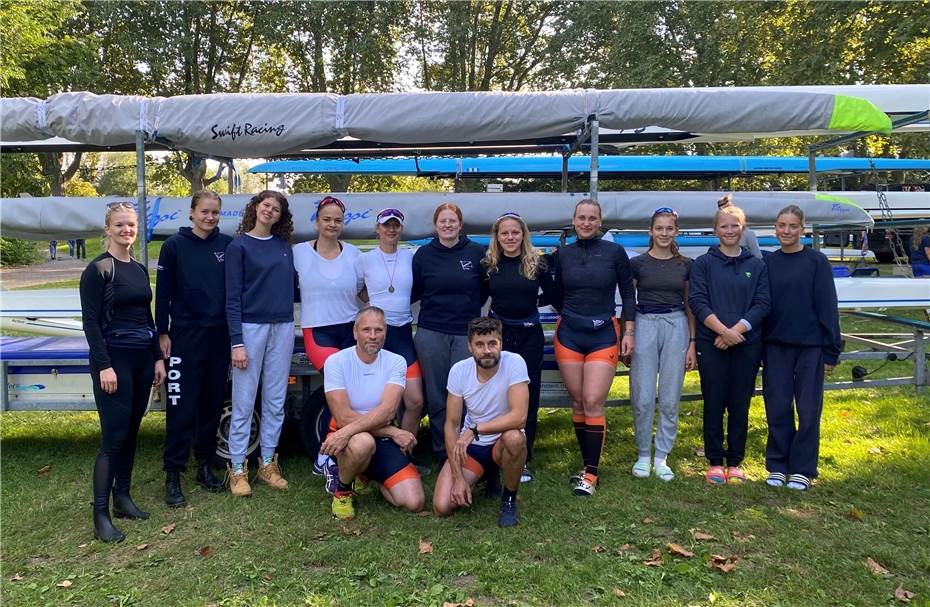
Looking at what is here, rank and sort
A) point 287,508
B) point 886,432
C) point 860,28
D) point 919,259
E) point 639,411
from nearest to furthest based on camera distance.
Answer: point 287,508
point 639,411
point 886,432
point 919,259
point 860,28

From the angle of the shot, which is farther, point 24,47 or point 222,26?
point 222,26

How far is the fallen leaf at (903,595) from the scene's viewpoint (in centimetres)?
308

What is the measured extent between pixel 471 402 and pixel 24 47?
18.5 m

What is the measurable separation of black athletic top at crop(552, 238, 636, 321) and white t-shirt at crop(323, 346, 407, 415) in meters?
1.27

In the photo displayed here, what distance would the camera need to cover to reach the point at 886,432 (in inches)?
220

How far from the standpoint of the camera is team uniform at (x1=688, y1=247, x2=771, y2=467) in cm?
441

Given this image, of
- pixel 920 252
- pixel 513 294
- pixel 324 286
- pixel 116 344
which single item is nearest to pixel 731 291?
pixel 513 294

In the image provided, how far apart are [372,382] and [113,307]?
1537 mm

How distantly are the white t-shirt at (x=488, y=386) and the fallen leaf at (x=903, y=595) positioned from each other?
6.87 ft

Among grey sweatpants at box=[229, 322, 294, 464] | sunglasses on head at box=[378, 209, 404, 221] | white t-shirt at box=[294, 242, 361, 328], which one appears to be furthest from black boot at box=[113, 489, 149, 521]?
sunglasses on head at box=[378, 209, 404, 221]

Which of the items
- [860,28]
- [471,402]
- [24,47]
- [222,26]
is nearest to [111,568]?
[471,402]

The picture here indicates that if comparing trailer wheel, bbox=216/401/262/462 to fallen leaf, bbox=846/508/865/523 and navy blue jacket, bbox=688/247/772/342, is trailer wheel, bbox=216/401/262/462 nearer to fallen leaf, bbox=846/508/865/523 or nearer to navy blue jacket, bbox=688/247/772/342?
navy blue jacket, bbox=688/247/772/342

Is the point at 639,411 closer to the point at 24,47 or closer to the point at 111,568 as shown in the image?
the point at 111,568

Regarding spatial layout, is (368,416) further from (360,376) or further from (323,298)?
(323,298)
